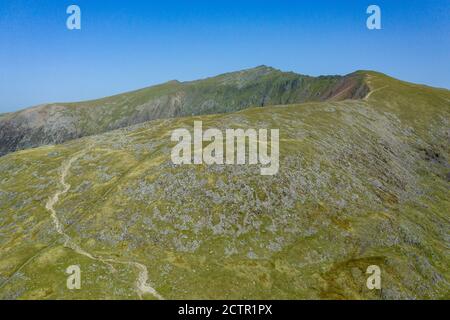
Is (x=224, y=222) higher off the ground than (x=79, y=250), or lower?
higher

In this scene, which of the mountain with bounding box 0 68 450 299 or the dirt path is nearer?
the dirt path

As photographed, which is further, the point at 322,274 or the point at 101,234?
the point at 101,234

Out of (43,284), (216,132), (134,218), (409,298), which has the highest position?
(216,132)

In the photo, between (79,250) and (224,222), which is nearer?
(79,250)

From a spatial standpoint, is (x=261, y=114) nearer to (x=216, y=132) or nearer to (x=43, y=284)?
(x=216, y=132)

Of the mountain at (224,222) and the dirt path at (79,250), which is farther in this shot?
the mountain at (224,222)

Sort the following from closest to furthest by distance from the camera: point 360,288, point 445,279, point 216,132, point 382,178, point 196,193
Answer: point 360,288 < point 445,279 < point 196,193 < point 382,178 < point 216,132
